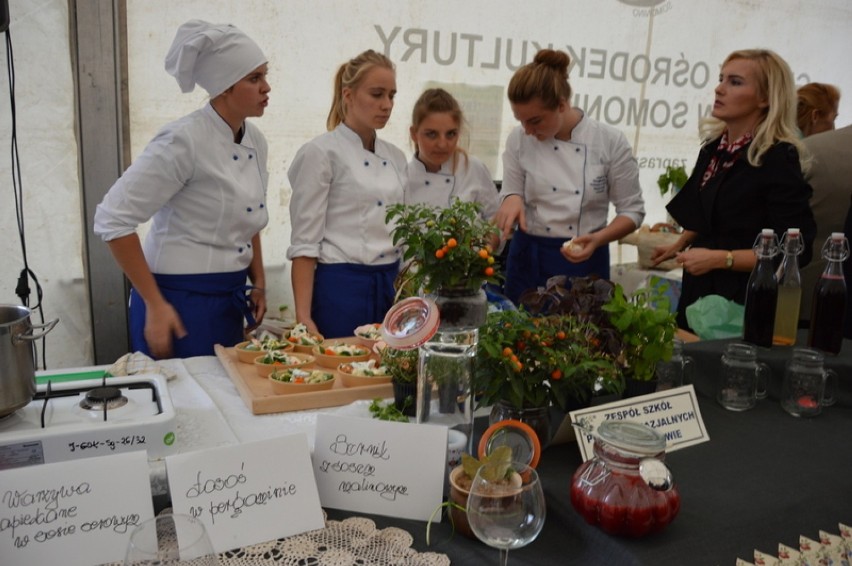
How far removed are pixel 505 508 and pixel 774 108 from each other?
1.85 meters

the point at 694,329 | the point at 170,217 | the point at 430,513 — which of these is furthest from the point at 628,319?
the point at 170,217

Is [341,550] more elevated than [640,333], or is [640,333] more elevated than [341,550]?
[640,333]

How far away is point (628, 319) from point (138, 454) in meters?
0.87

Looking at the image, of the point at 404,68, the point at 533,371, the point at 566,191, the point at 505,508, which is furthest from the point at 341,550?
the point at 404,68

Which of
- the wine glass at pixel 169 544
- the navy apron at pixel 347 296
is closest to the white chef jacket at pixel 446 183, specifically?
the navy apron at pixel 347 296

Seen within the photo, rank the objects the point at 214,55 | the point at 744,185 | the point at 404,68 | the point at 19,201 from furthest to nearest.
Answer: the point at 404,68 < the point at 19,201 < the point at 744,185 < the point at 214,55

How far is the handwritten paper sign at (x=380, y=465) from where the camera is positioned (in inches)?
42.4

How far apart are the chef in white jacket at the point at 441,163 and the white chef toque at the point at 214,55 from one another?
2.44ft

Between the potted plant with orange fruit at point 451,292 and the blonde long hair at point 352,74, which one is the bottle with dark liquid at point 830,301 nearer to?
the potted plant with orange fruit at point 451,292

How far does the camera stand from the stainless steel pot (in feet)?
3.45

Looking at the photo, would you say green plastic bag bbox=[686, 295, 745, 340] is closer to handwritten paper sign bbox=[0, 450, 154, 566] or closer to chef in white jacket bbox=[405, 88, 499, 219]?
chef in white jacket bbox=[405, 88, 499, 219]

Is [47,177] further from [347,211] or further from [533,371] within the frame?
[533,371]

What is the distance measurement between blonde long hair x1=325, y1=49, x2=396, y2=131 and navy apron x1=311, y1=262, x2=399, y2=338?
50 centimetres

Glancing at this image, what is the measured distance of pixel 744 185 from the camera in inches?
84.4
